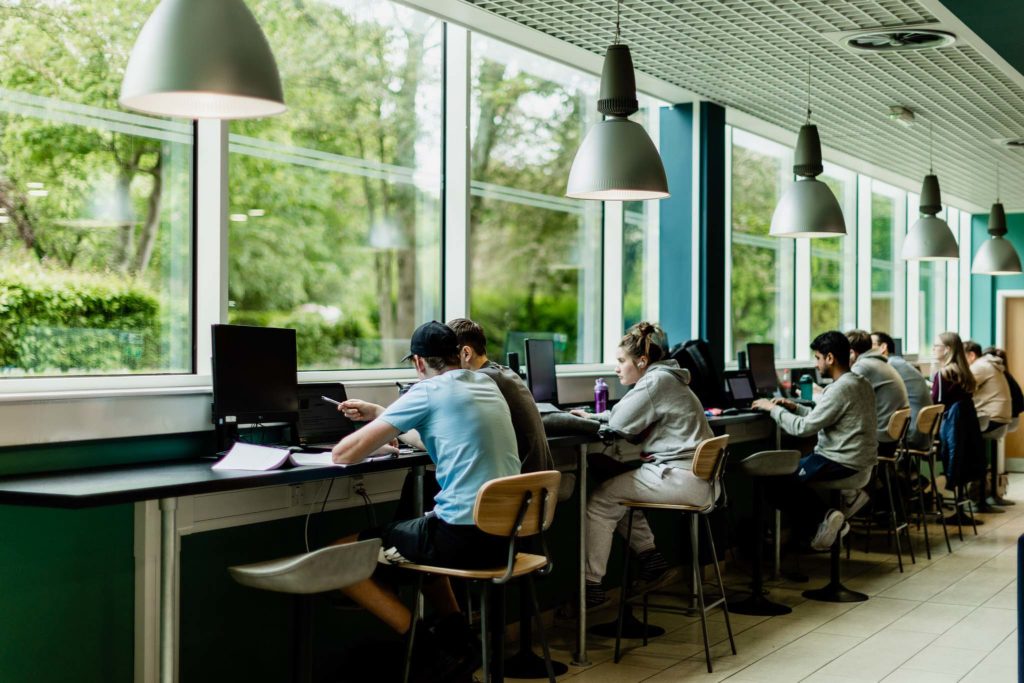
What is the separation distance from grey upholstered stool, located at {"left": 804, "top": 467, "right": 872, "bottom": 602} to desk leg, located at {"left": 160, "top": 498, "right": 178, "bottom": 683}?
12.8 ft

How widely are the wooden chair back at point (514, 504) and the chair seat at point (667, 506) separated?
123 cm

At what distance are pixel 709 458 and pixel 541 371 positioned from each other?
3.20 ft

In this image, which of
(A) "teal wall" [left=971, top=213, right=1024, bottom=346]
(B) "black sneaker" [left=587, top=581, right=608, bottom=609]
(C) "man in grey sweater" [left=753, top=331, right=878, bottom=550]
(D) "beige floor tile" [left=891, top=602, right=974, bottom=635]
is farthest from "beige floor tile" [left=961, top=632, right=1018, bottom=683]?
(A) "teal wall" [left=971, top=213, right=1024, bottom=346]

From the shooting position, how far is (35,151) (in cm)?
369

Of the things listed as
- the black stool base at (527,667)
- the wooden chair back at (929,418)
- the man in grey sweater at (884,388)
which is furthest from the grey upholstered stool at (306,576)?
the wooden chair back at (929,418)

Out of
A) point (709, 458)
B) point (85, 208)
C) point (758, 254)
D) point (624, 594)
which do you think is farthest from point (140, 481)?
point (758, 254)

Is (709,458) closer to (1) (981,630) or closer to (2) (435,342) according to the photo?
(2) (435,342)

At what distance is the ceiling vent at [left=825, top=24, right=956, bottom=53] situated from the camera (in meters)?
5.25

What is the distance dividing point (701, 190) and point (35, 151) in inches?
169

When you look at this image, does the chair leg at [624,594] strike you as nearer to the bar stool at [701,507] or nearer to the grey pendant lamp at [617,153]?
the bar stool at [701,507]

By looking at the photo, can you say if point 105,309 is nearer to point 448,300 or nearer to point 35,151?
point 35,151

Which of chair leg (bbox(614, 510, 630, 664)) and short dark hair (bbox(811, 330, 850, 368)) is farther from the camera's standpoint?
short dark hair (bbox(811, 330, 850, 368))

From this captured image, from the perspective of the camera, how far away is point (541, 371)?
17.4 ft

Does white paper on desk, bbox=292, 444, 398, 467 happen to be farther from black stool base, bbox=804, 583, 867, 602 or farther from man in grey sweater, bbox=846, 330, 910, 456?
man in grey sweater, bbox=846, 330, 910, 456
